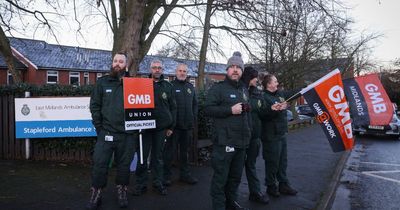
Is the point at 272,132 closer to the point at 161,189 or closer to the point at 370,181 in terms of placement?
the point at 161,189

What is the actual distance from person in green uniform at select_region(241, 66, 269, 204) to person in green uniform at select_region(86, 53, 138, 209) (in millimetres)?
1821

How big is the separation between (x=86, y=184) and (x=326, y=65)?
78.6 ft

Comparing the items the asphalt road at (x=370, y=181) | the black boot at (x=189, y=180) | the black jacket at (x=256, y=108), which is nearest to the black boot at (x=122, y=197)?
the black boot at (x=189, y=180)

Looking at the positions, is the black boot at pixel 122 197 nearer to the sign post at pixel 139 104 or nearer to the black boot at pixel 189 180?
the sign post at pixel 139 104

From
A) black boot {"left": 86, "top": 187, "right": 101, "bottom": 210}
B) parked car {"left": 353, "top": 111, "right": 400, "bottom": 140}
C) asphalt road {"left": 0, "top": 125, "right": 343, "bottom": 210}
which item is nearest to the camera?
black boot {"left": 86, "top": 187, "right": 101, "bottom": 210}

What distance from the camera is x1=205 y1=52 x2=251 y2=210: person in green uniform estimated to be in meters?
4.69

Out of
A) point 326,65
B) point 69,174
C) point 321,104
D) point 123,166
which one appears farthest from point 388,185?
point 326,65

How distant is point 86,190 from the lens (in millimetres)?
6012

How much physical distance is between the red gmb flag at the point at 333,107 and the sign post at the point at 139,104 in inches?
93.8

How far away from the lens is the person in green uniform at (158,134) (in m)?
5.89

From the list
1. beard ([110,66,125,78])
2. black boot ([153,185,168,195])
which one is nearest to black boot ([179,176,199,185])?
black boot ([153,185,168,195])

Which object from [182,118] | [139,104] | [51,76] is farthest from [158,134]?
[51,76]

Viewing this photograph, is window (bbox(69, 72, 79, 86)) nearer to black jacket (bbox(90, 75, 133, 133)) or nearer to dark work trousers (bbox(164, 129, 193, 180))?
dark work trousers (bbox(164, 129, 193, 180))

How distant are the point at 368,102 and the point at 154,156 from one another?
3.64 metres
